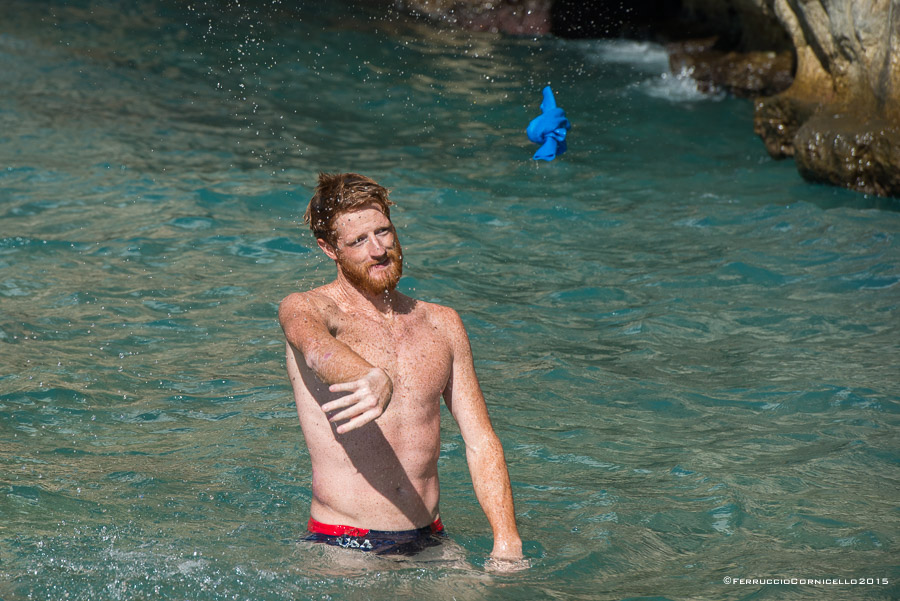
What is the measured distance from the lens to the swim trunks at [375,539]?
4.02 metres

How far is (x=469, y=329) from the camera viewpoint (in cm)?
707

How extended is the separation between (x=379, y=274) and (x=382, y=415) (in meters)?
0.57

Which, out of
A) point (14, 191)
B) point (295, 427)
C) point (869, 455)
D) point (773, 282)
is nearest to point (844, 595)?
point (869, 455)

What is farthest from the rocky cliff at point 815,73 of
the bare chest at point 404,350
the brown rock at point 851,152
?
the bare chest at point 404,350

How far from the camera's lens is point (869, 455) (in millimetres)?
5309

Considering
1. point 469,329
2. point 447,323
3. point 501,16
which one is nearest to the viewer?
point 447,323

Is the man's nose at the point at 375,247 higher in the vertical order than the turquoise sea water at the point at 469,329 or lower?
higher

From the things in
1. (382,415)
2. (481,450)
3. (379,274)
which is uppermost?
(379,274)

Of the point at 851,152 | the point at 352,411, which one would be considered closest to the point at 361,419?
the point at 352,411

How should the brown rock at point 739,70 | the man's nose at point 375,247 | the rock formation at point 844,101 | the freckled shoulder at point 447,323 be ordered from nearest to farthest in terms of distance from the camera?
the man's nose at point 375,247 < the freckled shoulder at point 447,323 < the rock formation at point 844,101 < the brown rock at point 739,70

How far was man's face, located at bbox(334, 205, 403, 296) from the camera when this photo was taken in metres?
4.00

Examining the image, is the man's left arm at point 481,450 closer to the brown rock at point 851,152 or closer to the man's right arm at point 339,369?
the man's right arm at point 339,369

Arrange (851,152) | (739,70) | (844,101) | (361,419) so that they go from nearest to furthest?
(361,419), (851,152), (844,101), (739,70)

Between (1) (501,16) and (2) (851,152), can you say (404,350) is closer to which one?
(2) (851,152)
